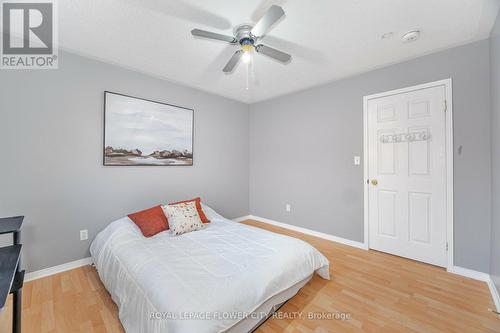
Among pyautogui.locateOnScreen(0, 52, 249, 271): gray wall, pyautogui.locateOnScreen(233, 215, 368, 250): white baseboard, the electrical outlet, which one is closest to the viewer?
pyautogui.locateOnScreen(0, 52, 249, 271): gray wall

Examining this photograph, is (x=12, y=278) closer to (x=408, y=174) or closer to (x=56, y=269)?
(x=56, y=269)

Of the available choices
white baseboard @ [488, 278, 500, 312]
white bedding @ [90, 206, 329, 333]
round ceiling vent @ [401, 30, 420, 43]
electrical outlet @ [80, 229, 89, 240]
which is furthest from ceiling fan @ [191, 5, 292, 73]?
white baseboard @ [488, 278, 500, 312]

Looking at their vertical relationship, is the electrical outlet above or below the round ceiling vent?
below

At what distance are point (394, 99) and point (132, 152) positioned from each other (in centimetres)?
353

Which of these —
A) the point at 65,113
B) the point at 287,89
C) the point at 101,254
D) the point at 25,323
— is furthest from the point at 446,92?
the point at 25,323

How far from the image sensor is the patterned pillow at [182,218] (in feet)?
7.72

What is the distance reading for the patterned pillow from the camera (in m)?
2.35

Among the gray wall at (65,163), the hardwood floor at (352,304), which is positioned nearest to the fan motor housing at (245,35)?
the gray wall at (65,163)

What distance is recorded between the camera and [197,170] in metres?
3.54

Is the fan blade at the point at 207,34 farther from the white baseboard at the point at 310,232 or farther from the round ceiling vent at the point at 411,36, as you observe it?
the white baseboard at the point at 310,232

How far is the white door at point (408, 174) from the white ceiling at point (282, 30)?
0.61m

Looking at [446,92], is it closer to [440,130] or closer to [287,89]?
[440,130]

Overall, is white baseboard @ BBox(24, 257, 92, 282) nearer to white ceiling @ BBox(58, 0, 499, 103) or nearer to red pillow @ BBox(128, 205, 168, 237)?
red pillow @ BBox(128, 205, 168, 237)

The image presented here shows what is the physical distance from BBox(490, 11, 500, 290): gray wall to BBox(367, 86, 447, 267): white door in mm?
371
